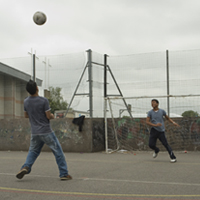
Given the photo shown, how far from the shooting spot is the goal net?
40.8ft

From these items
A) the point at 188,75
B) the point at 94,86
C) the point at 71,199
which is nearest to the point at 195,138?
the point at 188,75

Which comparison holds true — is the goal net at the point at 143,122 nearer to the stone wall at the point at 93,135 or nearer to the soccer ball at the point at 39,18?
the stone wall at the point at 93,135

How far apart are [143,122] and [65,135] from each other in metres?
2.97

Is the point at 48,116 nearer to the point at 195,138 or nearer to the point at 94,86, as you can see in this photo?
the point at 94,86

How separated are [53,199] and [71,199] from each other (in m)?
0.25

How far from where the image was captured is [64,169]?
652 cm

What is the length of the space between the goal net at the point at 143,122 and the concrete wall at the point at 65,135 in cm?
45

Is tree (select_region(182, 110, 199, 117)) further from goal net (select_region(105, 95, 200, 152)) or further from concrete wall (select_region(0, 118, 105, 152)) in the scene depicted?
concrete wall (select_region(0, 118, 105, 152))

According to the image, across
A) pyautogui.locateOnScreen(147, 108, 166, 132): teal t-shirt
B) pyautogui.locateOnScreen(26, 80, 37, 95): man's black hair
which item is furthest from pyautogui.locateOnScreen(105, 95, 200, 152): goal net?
pyautogui.locateOnScreen(26, 80, 37, 95): man's black hair

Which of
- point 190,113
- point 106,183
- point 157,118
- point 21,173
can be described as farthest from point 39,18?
point 106,183

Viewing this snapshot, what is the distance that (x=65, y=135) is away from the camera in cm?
1348

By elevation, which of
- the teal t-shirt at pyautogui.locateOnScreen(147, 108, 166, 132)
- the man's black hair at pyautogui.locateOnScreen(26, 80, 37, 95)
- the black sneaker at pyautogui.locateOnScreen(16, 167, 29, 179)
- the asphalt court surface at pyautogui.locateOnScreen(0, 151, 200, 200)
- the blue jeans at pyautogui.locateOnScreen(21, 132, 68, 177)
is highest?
the man's black hair at pyautogui.locateOnScreen(26, 80, 37, 95)

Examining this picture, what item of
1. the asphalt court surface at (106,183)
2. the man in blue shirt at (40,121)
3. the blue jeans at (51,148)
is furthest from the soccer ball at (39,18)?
the blue jeans at (51,148)

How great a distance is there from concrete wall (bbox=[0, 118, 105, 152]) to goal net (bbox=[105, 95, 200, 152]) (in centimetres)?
45
